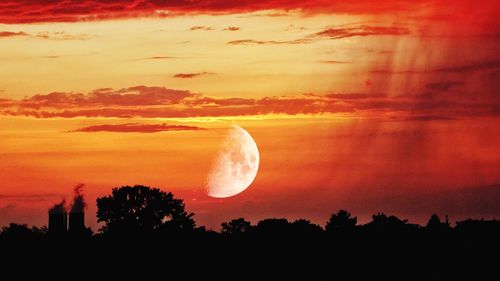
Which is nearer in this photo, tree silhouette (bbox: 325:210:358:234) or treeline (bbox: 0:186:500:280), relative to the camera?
treeline (bbox: 0:186:500:280)

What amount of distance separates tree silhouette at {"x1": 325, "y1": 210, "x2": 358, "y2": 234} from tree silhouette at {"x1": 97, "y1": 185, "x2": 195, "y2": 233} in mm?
19557

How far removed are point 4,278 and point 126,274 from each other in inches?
355

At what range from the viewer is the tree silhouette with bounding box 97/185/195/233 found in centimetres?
13375

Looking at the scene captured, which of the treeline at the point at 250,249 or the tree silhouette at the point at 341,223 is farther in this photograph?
the tree silhouette at the point at 341,223

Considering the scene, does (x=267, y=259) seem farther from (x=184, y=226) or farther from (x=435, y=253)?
(x=184, y=226)

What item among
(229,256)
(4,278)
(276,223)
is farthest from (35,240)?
(276,223)

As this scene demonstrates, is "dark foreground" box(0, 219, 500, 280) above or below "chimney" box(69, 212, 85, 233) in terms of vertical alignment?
below

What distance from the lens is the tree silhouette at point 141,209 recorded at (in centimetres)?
13375

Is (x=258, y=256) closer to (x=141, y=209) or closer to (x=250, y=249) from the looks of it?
(x=250, y=249)

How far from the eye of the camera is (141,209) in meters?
136

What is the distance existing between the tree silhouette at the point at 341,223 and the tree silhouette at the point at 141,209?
64.2 feet

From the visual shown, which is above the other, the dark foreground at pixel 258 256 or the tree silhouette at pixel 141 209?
the tree silhouette at pixel 141 209

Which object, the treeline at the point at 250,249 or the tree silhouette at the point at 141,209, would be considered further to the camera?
the tree silhouette at the point at 141,209

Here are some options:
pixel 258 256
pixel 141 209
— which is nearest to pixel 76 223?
pixel 141 209
